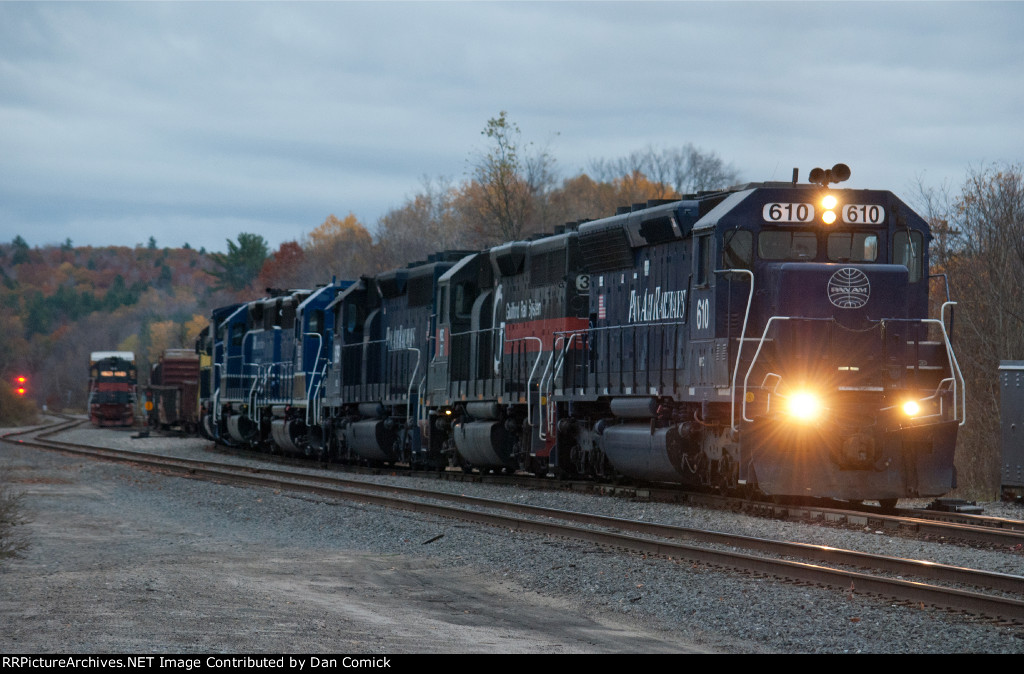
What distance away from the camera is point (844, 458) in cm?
1373

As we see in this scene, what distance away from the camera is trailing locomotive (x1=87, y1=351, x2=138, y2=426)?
6153 centimetres

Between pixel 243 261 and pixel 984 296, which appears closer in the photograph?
pixel 984 296

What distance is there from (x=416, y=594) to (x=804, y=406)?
19.5 feet

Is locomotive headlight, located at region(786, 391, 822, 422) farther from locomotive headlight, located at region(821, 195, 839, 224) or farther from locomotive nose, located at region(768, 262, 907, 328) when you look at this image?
locomotive headlight, located at region(821, 195, 839, 224)

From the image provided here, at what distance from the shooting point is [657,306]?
16.7 metres

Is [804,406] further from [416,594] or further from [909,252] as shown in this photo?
[416,594]

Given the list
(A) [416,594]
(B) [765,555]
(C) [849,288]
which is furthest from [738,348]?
(A) [416,594]

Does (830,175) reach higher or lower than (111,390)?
higher

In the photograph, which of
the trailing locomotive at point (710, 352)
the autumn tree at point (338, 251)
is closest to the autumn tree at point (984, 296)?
the trailing locomotive at point (710, 352)

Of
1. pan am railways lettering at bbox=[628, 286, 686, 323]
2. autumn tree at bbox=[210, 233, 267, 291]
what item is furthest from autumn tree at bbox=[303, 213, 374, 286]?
pan am railways lettering at bbox=[628, 286, 686, 323]

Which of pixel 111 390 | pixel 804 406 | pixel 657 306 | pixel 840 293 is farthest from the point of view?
pixel 111 390

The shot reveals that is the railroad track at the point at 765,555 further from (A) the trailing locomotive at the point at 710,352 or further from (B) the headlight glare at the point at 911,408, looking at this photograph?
(B) the headlight glare at the point at 911,408

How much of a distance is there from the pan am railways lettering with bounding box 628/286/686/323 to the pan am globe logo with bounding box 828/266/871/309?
2.18 metres

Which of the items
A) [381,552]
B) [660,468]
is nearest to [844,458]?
[660,468]
